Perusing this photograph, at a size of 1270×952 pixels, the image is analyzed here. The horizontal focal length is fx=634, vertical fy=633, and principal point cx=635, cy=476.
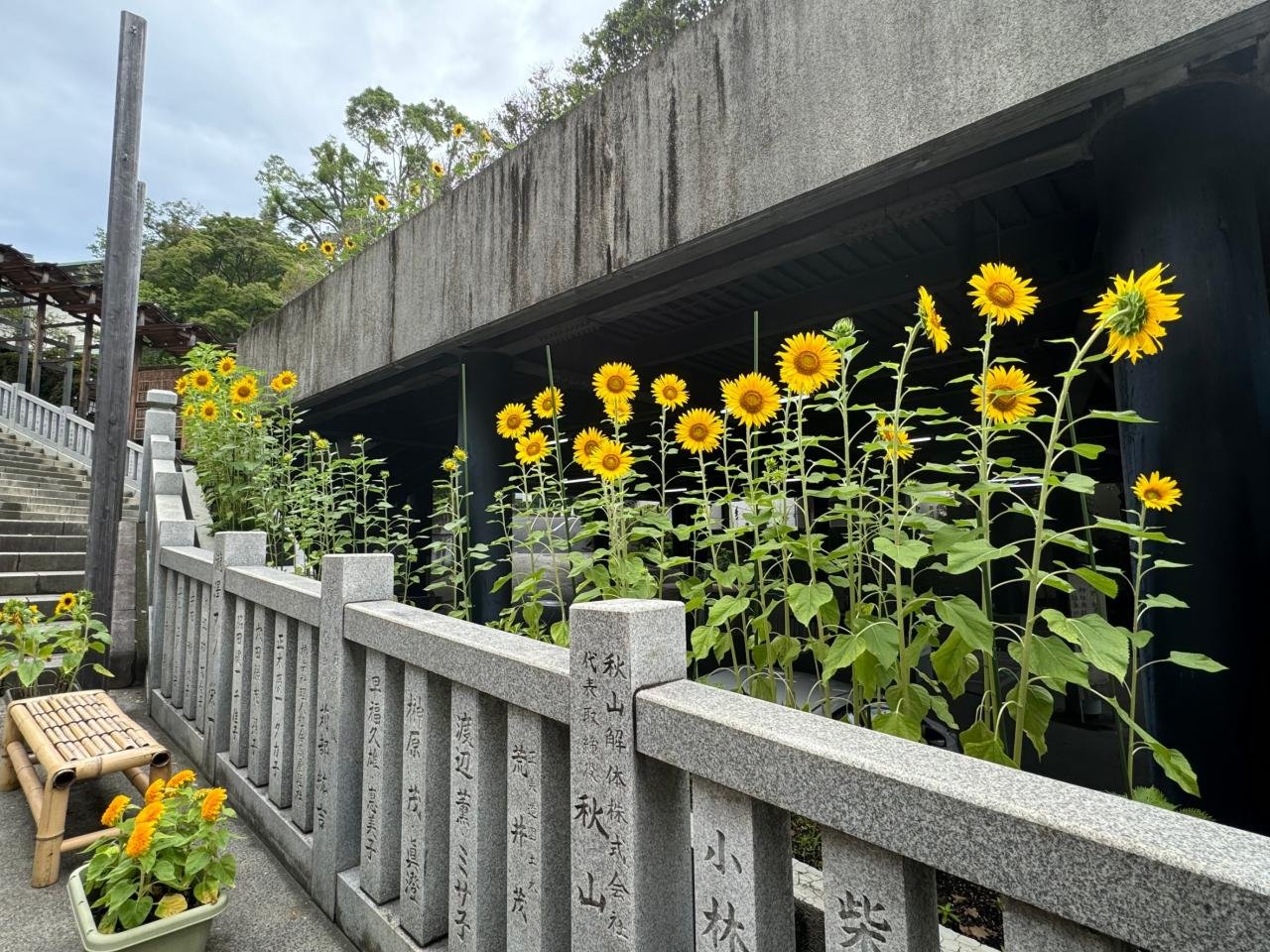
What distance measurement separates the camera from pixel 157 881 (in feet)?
5.86

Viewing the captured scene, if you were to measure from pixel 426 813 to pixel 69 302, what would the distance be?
20369mm

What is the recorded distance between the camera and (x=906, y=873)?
2.94 ft

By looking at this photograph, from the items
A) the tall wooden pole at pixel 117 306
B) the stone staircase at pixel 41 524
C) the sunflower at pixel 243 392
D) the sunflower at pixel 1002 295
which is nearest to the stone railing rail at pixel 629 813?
the sunflower at pixel 1002 295

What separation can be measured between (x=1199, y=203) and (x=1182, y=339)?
1.68ft

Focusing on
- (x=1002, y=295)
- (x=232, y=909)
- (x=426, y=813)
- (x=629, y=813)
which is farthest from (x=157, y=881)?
(x=1002, y=295)

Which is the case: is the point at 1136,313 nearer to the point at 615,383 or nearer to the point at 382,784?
the point at 615,383

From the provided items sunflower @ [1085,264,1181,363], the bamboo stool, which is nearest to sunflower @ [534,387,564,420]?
sunflower @ [1085,264,1181,363]

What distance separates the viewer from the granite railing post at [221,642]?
299 centimetres

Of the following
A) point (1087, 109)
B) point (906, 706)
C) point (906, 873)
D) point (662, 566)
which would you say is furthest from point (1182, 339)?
point (906, 873)

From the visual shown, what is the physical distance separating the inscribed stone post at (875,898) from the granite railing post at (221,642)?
3.01m

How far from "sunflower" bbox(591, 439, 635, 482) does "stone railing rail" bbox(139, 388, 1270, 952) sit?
0.61 metres

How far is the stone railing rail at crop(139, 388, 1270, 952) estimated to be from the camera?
2.37 feet

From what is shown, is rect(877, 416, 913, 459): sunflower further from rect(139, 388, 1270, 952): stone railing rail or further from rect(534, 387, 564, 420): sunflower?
rect(534, 387, 564, 420): sunflower

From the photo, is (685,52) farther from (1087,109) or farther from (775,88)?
(1087,109)
